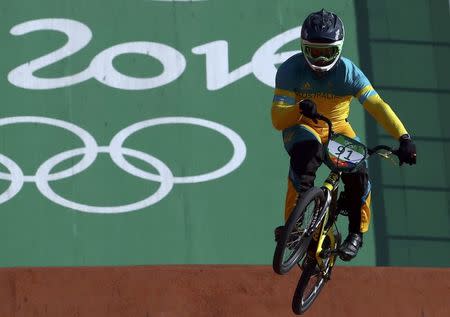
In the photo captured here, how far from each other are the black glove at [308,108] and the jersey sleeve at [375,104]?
763 millimetres

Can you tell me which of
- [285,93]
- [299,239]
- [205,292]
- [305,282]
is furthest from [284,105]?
[205,292]

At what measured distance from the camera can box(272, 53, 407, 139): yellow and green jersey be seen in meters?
12.6

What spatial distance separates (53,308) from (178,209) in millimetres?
2681

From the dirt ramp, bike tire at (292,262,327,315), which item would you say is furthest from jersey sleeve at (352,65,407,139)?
the dirt ramp

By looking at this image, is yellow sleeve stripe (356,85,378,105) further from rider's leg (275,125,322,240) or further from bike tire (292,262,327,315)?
→ bike tire (292,262,327,315)

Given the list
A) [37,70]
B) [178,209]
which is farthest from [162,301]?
[37,70]

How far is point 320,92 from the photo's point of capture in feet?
41.8

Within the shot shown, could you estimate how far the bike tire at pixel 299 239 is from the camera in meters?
12.1

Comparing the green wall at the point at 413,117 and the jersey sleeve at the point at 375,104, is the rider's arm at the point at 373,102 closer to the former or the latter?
the jersey sleeve at the point at 375,104

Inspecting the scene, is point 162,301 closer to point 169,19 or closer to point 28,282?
point 28,282

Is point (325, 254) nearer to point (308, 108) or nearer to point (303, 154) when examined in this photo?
point (303, 154)

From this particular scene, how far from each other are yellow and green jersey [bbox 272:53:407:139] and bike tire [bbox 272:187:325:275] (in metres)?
0.71

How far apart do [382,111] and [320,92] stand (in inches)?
21.8

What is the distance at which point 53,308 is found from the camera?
574 inches
